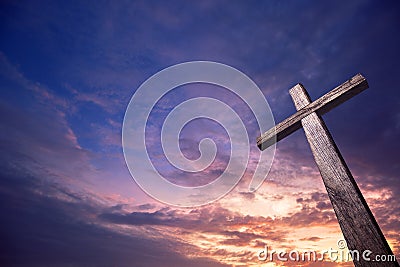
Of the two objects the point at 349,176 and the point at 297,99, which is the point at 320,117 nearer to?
the point at 297,99

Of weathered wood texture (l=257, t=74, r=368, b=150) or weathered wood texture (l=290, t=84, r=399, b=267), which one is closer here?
weathered wood texture (l=290, t=84, r=399, b=267)

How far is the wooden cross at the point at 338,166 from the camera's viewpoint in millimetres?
2150

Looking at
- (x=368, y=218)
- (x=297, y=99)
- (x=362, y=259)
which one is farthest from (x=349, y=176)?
(x=297, y=99)

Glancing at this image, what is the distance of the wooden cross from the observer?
7.06ft

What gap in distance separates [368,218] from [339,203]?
0.91ft

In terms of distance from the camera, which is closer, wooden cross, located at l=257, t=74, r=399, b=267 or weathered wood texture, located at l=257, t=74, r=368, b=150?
wooden cross, located at l=257, t=74, r=399, b=267

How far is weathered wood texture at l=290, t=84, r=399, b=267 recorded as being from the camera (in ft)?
6.98

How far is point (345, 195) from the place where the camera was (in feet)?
8.04

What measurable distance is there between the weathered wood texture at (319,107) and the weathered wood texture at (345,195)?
20 millimetres

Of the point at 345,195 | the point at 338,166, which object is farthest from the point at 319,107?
the point at 345,195

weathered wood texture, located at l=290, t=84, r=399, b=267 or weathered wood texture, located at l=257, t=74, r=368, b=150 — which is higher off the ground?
weathered wood texture, located at l=257, t=74, r=368, b=150

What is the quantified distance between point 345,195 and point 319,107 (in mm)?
1329

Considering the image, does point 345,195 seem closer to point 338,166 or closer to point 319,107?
Result: point 338,166

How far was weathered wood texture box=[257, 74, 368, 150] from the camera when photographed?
10.1 feet
